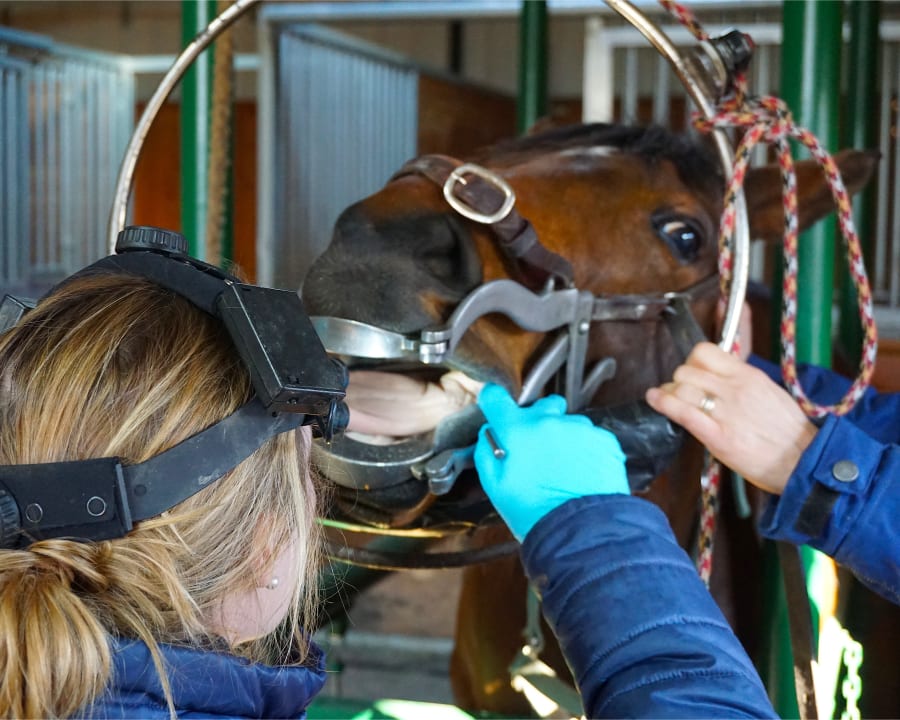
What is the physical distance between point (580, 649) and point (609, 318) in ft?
1.82

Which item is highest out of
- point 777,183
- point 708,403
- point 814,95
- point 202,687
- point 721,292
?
point 814,95

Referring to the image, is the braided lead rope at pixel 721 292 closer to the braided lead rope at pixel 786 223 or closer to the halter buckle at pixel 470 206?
the braided lead rope at pixel 786 223

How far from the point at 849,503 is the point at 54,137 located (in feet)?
10.7

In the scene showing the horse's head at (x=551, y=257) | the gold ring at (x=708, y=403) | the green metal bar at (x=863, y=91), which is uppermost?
the green metal bar at (x=863, y=91)

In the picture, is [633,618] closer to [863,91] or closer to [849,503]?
[849,503]

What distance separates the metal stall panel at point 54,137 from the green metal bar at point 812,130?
238cm

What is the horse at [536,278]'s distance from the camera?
42.9 inches

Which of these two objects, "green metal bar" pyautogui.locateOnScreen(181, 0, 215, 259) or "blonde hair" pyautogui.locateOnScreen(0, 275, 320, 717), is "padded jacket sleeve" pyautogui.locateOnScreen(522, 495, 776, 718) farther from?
"green metal bar" pyautogui.locateOnScreen(181, 0, 215, 259)

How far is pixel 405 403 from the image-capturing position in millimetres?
1130

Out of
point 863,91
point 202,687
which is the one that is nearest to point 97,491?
point 202,687

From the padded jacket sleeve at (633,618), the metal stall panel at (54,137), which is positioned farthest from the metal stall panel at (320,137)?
the padded jacket sleeve at (633,618)

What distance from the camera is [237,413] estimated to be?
72 centimetres

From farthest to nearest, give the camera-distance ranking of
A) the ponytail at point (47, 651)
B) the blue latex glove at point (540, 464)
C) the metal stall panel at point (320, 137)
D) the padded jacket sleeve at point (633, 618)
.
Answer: the metal stall panel at point (320, 137), the blue latex glove at point (540, 464), the padded jacket sleeve at point (633, 618), the ponytail at point (47, 651)

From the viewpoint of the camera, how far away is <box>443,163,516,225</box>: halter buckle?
1.10 meters
